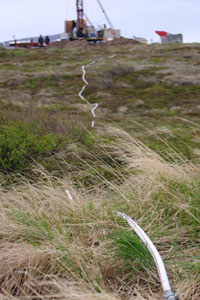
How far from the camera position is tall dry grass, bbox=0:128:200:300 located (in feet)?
8.48

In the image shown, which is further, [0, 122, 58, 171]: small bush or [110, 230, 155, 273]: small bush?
[0, 122, 58, 171]: small bush

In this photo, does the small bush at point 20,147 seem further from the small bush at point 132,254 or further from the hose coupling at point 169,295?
the hose coupling at point 169,295

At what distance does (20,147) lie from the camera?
5.64m

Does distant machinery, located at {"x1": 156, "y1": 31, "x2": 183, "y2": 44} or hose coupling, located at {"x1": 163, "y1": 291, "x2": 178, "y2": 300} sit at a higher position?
distant machinery, located at {"x1": 156, "y1": 31, "x2": 183, "y2": 44}

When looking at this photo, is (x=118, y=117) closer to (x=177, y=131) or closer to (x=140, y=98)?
(x=177, y=131)

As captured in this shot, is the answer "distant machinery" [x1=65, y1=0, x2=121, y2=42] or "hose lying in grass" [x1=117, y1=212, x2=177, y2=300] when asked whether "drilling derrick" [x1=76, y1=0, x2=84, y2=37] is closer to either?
"distant machinery" [x1=65, y1=0, x2=121, y2=42]

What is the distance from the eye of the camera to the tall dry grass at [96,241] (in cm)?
259

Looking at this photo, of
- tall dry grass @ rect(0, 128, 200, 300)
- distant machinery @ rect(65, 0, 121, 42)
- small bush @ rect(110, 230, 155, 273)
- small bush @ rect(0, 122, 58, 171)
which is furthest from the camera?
distant machinery @ rect(65, 0, 121, 42)

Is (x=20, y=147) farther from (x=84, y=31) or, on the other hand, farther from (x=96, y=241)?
(x=84, y=31)

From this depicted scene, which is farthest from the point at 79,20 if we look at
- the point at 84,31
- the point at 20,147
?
the point at 20,147

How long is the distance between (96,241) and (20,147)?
9.38ft

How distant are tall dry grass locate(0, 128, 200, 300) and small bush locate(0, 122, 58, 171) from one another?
1343 mm

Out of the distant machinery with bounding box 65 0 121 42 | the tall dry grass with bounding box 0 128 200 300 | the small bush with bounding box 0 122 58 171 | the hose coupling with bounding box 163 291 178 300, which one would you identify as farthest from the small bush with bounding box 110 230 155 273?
the distant machinery with bounding box 65 0 121 42

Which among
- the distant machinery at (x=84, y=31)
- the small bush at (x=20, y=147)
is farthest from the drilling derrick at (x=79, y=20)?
the small bush at (x=20, y=147)
